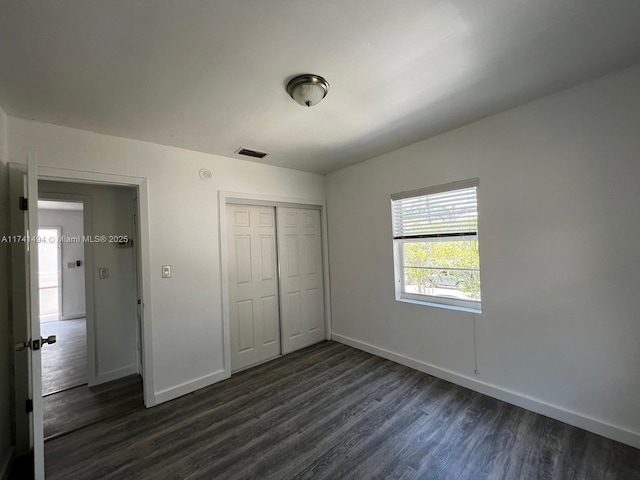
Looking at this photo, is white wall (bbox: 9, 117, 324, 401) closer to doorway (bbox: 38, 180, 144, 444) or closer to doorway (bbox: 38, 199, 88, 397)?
doorway (bbox: 38, 180, 144, 444)

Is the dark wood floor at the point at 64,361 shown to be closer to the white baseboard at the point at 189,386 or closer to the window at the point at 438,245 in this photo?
the white baseboard at the point at 189,386

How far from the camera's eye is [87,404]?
2492mm

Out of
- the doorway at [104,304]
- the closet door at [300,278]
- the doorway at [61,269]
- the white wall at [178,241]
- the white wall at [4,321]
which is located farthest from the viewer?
the doorway at [61,269]

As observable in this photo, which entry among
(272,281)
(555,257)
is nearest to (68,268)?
(272,281)

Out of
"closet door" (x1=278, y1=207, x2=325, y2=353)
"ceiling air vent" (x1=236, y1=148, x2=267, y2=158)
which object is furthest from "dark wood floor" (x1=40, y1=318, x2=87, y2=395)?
"ceiling air vent" (x1=236, y1=148, x2=267, y2=158)

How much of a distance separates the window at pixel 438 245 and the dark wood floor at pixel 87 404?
294 centimetres

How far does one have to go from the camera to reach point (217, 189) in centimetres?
290

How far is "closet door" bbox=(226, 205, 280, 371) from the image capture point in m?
3.12

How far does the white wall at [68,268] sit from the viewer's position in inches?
228

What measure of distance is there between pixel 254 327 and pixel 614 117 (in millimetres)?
3674

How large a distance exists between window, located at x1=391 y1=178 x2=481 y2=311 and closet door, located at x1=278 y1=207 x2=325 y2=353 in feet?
4.13

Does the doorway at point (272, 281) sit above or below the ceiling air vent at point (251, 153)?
below

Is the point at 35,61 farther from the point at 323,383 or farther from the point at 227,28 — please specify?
the point at 323,383

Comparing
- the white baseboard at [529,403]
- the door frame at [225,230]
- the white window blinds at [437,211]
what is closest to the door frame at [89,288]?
the door frame at [225,230]
